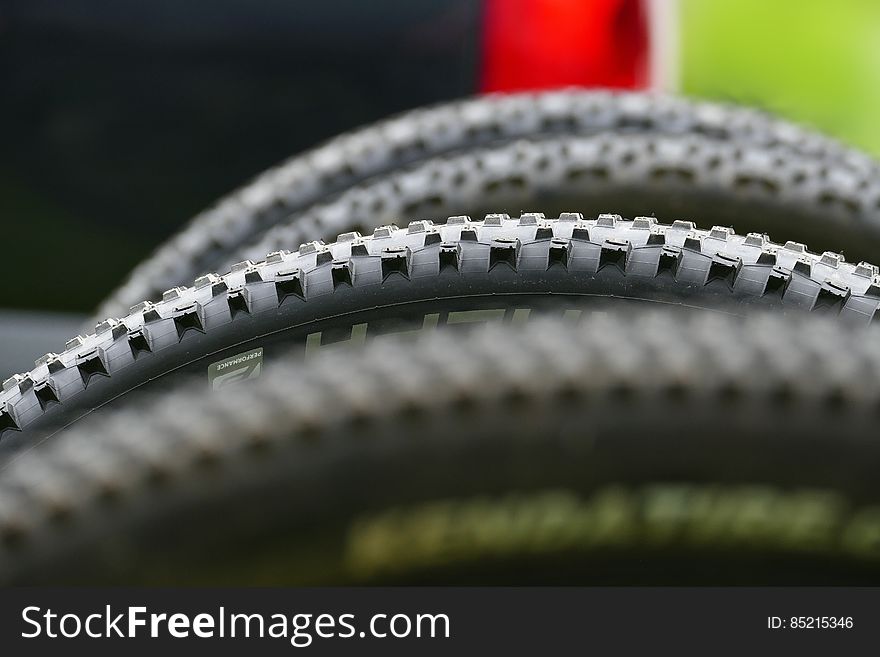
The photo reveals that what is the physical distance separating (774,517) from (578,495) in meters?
0.04

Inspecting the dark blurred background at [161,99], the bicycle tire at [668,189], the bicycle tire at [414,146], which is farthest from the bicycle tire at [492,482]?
the dark blurred background at [161,99]

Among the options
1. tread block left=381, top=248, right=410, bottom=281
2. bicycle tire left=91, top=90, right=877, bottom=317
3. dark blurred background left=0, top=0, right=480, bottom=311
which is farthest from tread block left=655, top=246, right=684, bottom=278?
dark blurred background left=0, top=0, right=480, bottom=311

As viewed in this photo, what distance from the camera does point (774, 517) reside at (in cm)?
23

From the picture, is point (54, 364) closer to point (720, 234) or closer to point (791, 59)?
point (720, 234)

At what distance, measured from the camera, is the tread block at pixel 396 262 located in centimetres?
45

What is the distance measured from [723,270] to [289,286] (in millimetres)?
183

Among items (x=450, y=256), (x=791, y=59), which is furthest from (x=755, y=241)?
(x=791, y=59)

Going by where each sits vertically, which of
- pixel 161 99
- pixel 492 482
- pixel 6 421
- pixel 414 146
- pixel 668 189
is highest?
pixel 161 99

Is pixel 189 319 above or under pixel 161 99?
under

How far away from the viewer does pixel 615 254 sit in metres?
0.43

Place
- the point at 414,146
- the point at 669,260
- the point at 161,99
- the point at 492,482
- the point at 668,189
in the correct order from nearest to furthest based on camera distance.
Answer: the point at 492,482, the point at 669,260, the point at 668,189, the point at 414,146, the point at 161,99

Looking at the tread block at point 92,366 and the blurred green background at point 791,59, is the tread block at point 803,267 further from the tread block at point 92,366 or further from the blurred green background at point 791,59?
the blurred green background at point 791,59

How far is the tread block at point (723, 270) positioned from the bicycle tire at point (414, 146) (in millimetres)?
417

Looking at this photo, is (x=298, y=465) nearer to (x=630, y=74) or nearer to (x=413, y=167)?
(x=413, y=167)
